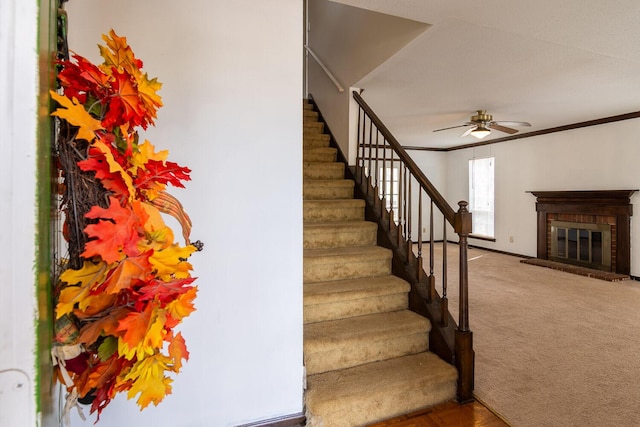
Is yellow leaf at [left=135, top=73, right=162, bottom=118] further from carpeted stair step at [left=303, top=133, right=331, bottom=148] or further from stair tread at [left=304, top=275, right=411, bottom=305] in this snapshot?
carpeted stair step at [left=303, top=133, right=331, bottom=148]

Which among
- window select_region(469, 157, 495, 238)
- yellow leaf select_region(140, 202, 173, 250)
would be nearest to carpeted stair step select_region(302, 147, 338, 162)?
yellow leaf select_region(140, 202, 173, 250)

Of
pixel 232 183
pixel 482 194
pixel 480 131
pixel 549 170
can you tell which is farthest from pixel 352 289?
pixel 482 194

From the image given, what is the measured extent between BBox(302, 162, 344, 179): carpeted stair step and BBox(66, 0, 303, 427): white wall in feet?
5.63

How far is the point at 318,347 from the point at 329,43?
11.7 feet

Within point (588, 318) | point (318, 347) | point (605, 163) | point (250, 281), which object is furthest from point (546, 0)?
point (605, 163)

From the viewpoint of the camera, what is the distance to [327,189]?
126 inches

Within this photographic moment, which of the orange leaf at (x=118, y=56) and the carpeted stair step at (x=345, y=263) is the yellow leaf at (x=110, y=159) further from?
the carpeted stair step at (x=345, y=263)

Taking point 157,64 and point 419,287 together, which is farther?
point 419,287

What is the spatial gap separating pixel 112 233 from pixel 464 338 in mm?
1930

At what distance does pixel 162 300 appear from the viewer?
1.81ft

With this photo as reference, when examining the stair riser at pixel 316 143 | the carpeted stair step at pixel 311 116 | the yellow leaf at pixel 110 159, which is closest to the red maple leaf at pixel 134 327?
the yellow leaf at pixel 110 159

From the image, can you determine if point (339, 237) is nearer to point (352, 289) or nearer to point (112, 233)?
point (352, 289)

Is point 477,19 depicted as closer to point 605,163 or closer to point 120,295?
point 120,295

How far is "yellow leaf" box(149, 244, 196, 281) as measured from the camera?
1.82ft
